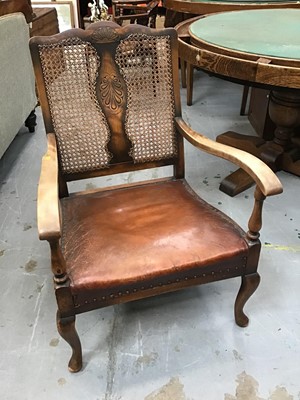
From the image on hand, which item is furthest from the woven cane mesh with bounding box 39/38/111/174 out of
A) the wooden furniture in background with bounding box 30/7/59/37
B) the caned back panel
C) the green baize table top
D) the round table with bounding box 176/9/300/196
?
the wooden furniture in background with bounding box 30/7/59/37

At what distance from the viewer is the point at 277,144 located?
2.26m

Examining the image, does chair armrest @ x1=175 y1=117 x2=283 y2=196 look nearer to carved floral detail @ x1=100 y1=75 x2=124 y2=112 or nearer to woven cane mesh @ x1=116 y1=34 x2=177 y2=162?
woven cane mesh @ x1=116 y1=34 x2=177 y2=162

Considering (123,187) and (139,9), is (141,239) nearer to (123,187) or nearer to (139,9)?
(123,187)

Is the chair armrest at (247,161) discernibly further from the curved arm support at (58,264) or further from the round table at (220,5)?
the round table at (220,5)

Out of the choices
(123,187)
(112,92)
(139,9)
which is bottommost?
(123,187)

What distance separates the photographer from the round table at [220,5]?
2.48m

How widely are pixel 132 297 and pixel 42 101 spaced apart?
0.75 metres

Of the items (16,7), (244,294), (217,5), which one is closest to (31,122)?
(16,7)

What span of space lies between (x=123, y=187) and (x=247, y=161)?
0.54m

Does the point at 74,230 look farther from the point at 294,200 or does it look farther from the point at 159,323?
the point at 294,200

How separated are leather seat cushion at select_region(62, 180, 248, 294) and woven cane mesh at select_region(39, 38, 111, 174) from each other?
166mm

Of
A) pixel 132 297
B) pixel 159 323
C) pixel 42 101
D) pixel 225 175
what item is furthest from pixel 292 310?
pixel 42 101

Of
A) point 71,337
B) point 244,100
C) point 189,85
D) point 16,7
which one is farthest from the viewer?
point 189,85

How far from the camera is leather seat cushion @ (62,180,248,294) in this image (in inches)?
42.4
